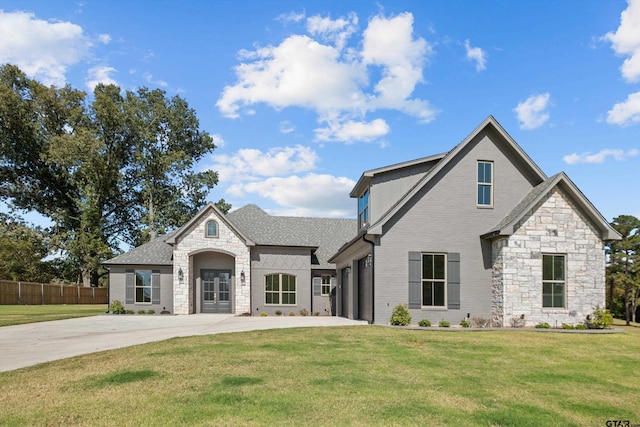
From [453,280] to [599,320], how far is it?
16.7 ft

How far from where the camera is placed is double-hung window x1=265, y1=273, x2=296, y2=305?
26.4 m

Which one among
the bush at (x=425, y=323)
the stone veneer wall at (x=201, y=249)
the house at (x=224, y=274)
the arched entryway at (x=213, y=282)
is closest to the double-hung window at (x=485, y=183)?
the bush at (x=425, y=323)

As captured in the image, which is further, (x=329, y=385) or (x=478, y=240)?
(x=478, y=240)

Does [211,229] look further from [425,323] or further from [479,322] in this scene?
[479,322]

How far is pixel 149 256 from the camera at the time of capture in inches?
1070

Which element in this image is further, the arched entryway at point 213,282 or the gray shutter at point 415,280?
the arched entryway at point 213,282

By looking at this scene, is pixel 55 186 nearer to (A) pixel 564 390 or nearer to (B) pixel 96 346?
(B) pixel 96 346

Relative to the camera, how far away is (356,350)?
35.1ft

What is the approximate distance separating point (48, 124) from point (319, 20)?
38039 mm

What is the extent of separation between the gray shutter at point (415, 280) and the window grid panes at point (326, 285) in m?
10.6

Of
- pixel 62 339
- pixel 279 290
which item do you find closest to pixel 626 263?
pixel 279 290

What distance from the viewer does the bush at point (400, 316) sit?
16.2 m

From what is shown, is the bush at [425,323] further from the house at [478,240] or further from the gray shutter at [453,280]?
the gray shutter at [453,280]

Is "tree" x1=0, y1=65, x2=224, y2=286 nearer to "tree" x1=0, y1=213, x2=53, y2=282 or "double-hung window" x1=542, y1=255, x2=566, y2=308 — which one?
"tree" x1=0, y1=213, x2=53, y2=282
